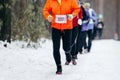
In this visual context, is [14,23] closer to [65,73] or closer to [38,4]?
[38,4]

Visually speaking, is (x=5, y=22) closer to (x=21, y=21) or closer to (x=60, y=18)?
(x=21, y=21)

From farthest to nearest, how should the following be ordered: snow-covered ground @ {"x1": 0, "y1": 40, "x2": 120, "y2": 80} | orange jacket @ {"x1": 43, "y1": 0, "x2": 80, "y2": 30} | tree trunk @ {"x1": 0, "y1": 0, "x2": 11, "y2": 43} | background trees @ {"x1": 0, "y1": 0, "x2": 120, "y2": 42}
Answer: background trees @ {"x1": 0, "y1": 0, "x2": 120, "y2": 42} → tree trunk @ {"x1": 0, "y1": 0, "x2": 11, "y2": 43} → orange jacket @ {"x1": 43, "y1": 0, "x2": 80, "y2": 30} → snow-covered ground @ {"x1": 0, "y1": 40, "x2": 120, "y2": 80}

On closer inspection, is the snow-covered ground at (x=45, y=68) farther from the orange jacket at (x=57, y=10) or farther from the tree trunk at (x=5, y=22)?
the tree trunk at (x=5, y=22)

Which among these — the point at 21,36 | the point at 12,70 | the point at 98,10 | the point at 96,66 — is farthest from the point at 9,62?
the point at 98,10

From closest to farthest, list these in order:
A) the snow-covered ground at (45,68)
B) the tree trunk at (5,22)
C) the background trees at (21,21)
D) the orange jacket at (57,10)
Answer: the snow-covered ground at (45,68) < the orange jacket at (57,10) < the tree trunk at (5,22) < the background trees at (21,21)

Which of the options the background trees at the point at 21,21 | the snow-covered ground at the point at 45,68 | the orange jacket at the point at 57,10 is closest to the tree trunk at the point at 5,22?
the background trees at the point at 21,21

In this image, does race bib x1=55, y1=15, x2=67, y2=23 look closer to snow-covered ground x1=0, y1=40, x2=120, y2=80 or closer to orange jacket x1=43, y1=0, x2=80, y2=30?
orange jacket x1=43, y1=0, x2=80, y2=30

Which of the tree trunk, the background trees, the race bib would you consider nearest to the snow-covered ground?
the race bib

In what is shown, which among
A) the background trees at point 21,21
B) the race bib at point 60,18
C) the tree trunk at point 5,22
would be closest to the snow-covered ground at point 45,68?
the race bib at point 60,18

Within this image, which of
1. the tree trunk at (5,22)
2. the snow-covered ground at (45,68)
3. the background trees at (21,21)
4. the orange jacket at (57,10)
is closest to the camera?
the snow-covered ground at (45,68)

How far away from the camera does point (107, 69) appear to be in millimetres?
14602

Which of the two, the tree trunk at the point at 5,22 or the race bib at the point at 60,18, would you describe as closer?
the race bib at the point at 60,18

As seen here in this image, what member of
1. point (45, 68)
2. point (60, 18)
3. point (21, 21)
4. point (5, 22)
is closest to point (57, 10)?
point (60, 18)

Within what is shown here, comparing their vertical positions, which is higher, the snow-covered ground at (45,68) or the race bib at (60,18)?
the race bib at (60,18)
